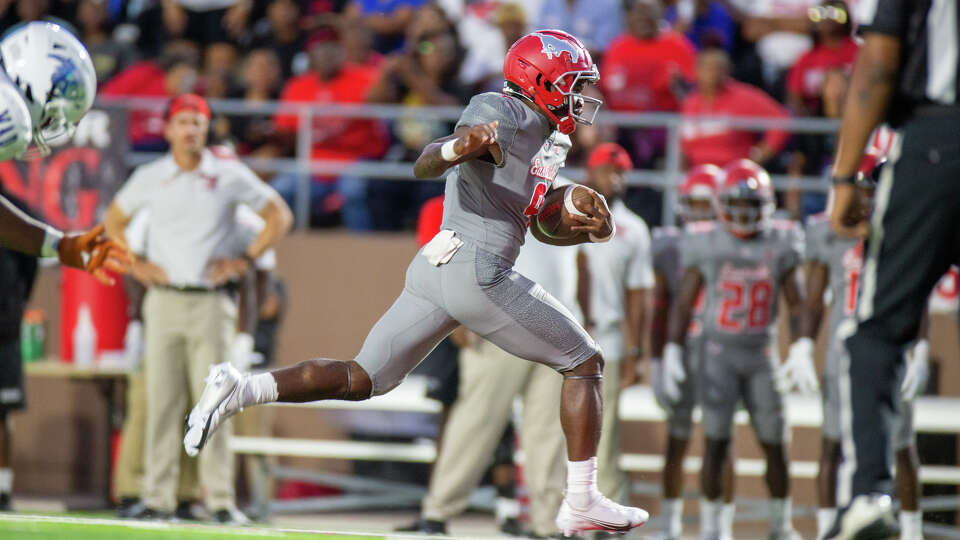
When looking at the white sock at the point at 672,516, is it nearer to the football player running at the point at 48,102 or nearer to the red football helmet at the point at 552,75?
the red football helmet at the point at 552,75

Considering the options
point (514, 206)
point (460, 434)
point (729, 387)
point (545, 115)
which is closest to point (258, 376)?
point (514, 206)

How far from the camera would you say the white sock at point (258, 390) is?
→ 14.9 feet

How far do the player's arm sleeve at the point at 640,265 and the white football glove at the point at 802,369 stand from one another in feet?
2.95

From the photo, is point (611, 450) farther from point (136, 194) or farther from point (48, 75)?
point (48, 75)

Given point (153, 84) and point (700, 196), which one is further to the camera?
point (153, 84)

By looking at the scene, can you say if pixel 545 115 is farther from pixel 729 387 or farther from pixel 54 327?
pixel 54 327

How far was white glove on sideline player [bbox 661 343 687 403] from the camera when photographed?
7.52 meters

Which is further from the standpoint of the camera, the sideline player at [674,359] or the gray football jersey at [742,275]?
the sideline player at [674,359]

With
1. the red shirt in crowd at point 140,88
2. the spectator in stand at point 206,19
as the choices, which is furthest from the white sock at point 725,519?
the spectator in stand at point 206,19

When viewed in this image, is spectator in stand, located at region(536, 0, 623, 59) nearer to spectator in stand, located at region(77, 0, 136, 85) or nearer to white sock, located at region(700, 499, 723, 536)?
spectator in stand, located at region(77, 0, 136, 85)

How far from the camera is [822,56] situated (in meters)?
9.40

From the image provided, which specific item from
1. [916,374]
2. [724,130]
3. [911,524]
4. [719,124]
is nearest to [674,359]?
[916,374]

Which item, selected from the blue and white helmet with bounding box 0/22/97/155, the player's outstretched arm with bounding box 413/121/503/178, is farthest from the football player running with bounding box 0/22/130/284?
the player's outstretched arm with bounding box 413/121/503/178

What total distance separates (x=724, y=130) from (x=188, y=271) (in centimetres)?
393
